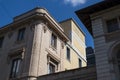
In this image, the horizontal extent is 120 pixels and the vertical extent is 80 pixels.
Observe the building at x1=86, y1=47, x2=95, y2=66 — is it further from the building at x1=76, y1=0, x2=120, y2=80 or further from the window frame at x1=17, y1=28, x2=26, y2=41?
the building at x1=76, y1=0, x2=120, y2=80

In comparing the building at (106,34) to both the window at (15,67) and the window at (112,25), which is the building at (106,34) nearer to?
the window at (112,25)

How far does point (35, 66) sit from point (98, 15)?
7823 millimetres

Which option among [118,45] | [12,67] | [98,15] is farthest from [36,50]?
[118,45]

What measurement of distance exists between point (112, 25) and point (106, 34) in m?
1.21

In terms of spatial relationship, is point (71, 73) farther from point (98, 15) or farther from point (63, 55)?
point (63, 55)

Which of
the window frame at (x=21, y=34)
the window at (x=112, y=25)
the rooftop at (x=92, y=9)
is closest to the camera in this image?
the window at (x=112, y=25)

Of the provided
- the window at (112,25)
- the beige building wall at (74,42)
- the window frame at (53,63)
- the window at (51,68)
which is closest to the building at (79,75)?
the window at (112,25)

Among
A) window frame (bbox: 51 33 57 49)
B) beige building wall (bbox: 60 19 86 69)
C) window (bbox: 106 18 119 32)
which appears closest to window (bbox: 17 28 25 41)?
window frame (bbox: 51 33 57 49)

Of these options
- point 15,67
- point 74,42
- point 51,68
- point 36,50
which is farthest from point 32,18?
point 74,42

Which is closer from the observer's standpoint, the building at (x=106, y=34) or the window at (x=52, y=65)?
the building at (x=106, y=34)

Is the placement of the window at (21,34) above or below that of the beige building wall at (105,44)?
above

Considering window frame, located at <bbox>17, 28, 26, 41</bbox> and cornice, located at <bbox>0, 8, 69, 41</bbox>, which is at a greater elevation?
cornice, located at <bbox>0, 8, 69, 41</bbox>

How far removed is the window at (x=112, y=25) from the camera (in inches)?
683

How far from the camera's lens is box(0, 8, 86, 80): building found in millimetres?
20859
